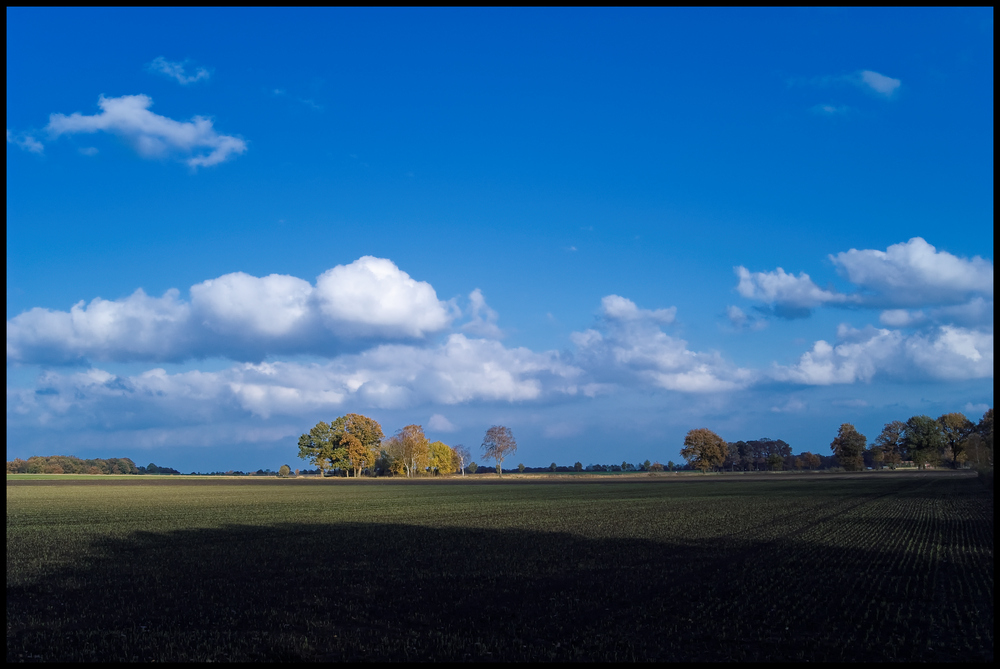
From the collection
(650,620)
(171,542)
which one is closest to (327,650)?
(650,620)

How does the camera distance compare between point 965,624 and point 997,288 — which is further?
point 965,624

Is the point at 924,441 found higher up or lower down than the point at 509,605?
lower down

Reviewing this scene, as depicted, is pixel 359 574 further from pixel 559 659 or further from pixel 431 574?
pixel 559 659

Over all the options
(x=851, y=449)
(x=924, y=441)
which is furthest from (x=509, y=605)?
(x=924, y=441)

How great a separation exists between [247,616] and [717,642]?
890cm

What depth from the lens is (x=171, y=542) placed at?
2412cm

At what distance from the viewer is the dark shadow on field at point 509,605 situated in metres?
10.6

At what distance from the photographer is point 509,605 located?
44.5ft

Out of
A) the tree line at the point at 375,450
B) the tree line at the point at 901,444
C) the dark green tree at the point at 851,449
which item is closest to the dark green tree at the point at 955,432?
the tree line at the point at 901,444

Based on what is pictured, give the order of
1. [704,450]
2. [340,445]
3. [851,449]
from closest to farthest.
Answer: [340,445]
[851,449]
[704,450]

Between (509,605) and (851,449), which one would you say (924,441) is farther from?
(509,605)

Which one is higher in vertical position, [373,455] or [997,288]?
[997,288]

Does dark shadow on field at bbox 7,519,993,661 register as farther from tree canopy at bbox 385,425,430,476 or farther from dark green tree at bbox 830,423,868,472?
dark green tree at bbox 830,423,868,472

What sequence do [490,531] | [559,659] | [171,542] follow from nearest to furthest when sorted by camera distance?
[559,659] → [171,542] → [490,531]
